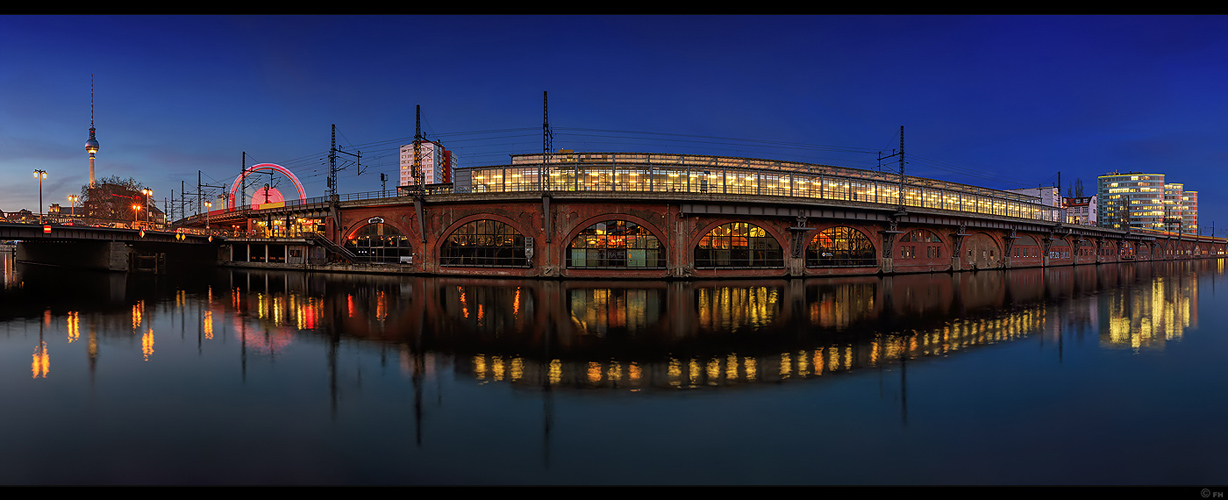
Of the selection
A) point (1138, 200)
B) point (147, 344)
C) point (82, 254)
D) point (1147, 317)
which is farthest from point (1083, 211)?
point (82, 254)

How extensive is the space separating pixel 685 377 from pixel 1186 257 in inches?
6274

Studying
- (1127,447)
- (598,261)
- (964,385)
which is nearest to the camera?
(1127,447)

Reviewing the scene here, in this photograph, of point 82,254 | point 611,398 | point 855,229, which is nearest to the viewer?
point 611,398

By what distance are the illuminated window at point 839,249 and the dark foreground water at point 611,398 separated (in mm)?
22634

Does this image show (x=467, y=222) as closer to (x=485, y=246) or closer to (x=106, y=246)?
(x=485, y=246)

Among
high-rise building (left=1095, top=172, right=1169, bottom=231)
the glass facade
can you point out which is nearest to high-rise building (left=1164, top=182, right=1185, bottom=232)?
high-rise building (left=1095, top=172, right=1169, bottom=231)

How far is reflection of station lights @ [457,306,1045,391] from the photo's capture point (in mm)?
10648

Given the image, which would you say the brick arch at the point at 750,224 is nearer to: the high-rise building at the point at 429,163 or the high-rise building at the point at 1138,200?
the high-rise building at the point at 429,163

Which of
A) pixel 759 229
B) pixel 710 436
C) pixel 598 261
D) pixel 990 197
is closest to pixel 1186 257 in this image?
pixel 990 197

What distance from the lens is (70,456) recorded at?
6902 millimetres

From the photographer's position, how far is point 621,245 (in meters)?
38.8

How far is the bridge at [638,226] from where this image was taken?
38.4 meters

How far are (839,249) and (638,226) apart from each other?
19.8 metres
